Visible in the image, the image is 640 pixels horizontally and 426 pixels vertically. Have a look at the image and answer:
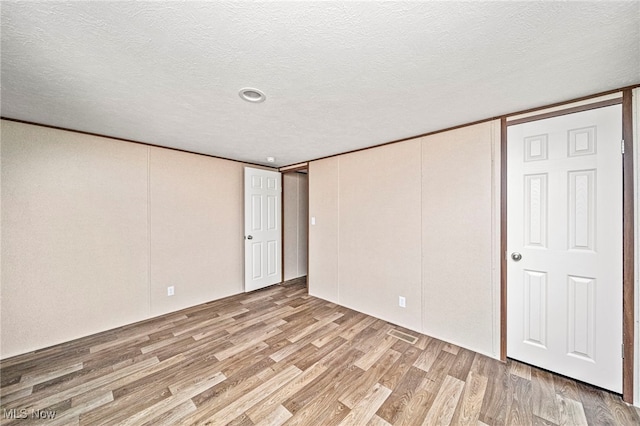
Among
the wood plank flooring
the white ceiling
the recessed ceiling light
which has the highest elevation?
the white ceiling

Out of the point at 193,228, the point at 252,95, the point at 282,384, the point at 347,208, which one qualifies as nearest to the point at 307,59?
the point at 252,95

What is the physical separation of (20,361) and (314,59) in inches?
138

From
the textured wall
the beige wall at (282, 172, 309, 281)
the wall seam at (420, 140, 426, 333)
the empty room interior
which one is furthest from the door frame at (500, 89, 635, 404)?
the textured wall

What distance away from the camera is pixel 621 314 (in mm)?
1617

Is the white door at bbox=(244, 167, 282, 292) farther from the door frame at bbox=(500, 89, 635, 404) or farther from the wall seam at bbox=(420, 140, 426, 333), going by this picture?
the door frame at bbox=(500, 89, 635, 404)

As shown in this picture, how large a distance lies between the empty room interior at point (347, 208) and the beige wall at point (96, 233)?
2 cm

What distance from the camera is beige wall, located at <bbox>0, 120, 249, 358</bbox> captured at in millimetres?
2137

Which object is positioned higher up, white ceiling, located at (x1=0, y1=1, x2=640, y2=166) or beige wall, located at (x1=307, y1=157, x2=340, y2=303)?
white ceiling, located at (x1=0, y1=1, x2=640, y2=166)

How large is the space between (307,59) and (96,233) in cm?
290

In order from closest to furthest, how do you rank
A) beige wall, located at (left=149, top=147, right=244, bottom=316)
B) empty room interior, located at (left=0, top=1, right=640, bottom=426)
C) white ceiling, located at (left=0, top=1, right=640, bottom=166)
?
1. white ceiling, located at (left=0, top=1, right=640, bottom=166)
2. empty room interior, located at (left=0, top=1, right=640, bottom=426)
3. beige wall, located at (left=149, top=147, right=244, bottom=316)

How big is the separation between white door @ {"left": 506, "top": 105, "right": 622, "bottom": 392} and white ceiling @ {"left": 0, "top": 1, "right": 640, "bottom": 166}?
310 millimetres

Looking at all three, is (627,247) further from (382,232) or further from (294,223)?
(294,223)

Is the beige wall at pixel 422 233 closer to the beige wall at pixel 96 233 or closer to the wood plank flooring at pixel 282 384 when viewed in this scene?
the wood plank flooring at pixel 282 384

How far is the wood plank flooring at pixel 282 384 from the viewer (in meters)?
1.50
